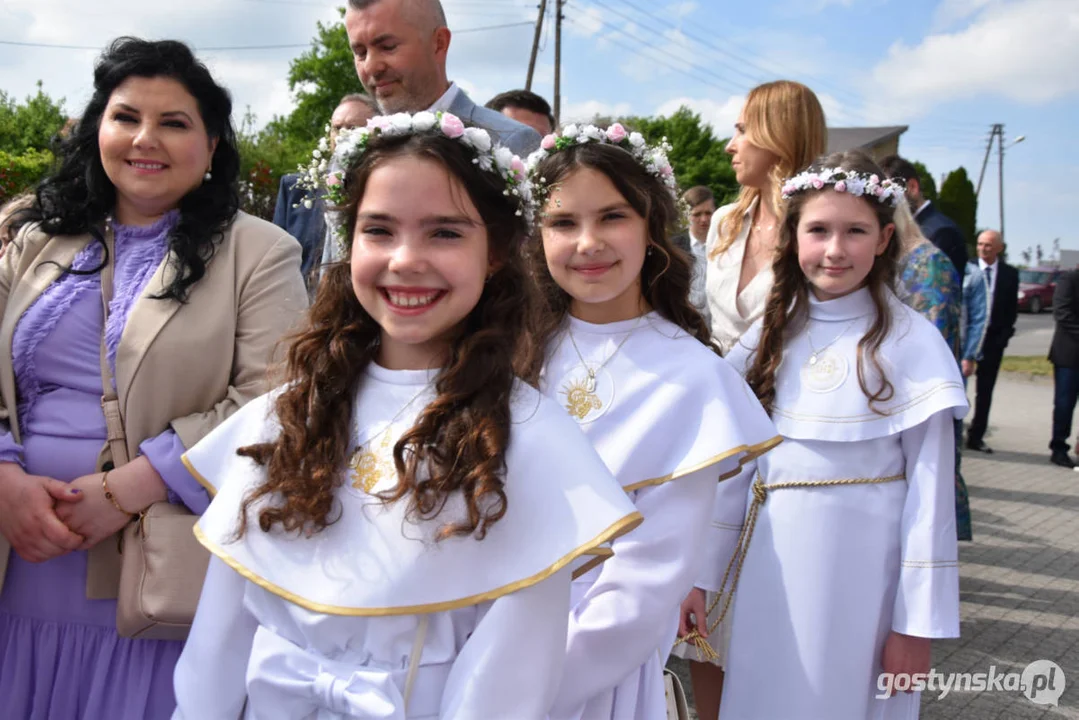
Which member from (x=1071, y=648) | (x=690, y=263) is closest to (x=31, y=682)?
(x=690, y=263)

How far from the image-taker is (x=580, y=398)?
2.52 m

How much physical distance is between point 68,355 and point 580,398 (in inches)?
54.4

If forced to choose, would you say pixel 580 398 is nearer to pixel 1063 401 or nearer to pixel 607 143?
pixel 607 143

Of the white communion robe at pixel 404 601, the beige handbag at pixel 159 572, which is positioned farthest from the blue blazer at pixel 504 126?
the white communion robe at pixel 404 601

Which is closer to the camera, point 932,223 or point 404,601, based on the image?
point 404,601

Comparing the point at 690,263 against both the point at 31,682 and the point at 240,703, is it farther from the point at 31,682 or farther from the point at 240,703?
the point at 31,682

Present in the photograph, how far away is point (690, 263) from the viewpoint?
109 inches

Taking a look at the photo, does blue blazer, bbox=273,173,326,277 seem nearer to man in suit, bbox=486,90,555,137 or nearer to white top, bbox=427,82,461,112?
white top, bbox=427,82,461,112

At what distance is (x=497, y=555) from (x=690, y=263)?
4.51ft

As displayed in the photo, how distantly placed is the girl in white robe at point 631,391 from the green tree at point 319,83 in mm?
37212

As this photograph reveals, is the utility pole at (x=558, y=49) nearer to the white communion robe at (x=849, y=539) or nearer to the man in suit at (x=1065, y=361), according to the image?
the man in suit at (x=1065, y=361)

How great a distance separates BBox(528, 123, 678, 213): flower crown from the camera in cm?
265

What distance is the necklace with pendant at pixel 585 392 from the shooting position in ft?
8.16

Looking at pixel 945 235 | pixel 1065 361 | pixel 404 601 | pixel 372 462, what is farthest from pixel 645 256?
Answer: pixel 1065 361
